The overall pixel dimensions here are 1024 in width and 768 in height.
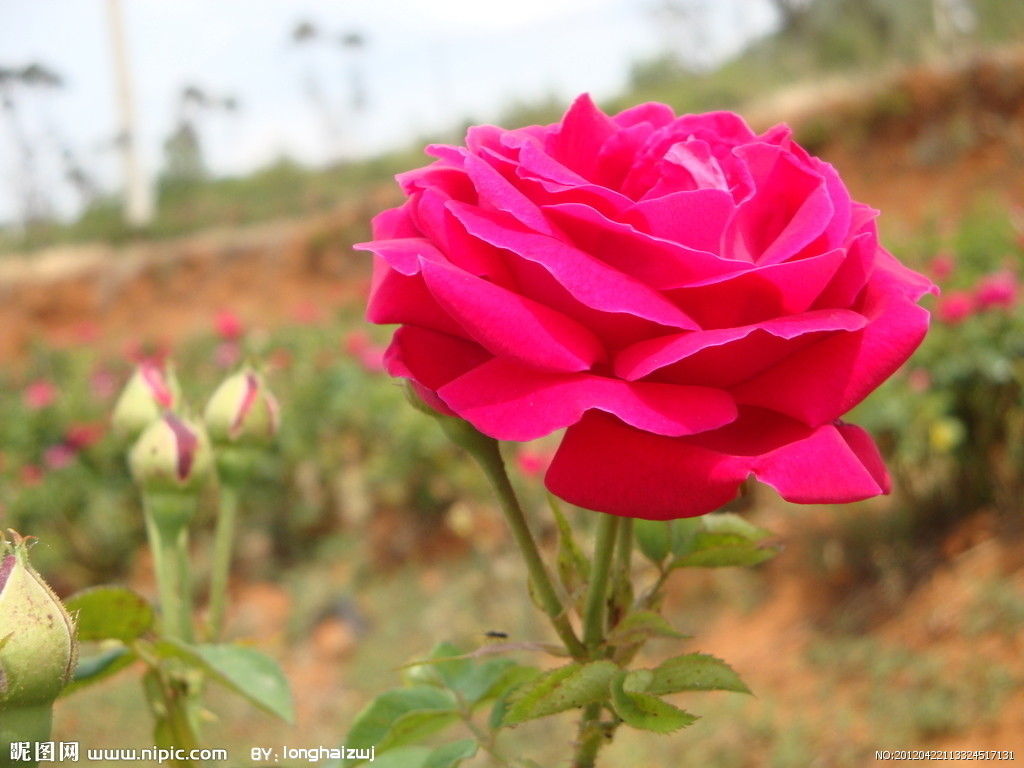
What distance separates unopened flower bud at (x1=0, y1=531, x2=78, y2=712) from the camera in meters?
0.26

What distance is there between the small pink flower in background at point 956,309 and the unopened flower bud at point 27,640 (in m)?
2.06

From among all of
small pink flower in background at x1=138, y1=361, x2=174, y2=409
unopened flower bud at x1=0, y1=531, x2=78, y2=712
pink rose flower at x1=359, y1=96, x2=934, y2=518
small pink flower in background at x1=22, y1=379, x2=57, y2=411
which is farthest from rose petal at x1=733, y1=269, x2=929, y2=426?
small pink flower in background at x1=22, y1=379, x2=57, y2=411

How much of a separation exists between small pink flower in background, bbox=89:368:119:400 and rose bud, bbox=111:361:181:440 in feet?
12.1

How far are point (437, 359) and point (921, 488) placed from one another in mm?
2133

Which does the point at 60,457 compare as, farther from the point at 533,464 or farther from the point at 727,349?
the point at 727,349

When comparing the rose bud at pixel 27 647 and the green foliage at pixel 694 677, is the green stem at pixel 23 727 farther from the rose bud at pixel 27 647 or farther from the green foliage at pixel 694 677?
the green foliage at pixel 694 677

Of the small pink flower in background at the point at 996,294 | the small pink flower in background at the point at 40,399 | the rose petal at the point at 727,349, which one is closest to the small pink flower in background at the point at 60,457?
the small pink flower in background at the point at 40,399

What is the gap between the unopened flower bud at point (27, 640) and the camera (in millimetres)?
256

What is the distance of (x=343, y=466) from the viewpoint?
353 cm

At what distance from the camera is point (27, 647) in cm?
26

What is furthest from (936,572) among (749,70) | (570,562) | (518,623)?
(749,70)

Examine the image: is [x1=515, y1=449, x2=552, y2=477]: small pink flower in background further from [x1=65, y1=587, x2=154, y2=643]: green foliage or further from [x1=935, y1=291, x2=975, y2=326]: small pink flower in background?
[x1=65, y1=587, x2=154, y2=643]: green foliage

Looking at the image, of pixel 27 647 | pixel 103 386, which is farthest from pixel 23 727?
pixel 103 386

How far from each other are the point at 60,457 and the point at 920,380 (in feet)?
9.99
